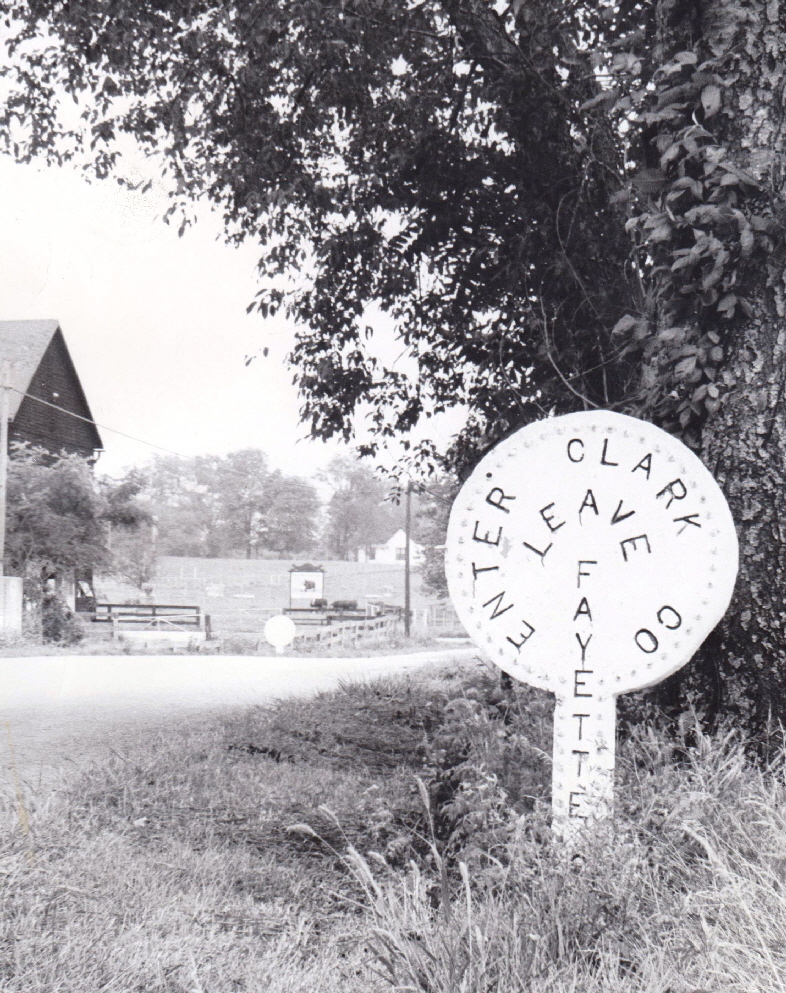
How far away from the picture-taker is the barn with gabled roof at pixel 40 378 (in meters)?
8.37

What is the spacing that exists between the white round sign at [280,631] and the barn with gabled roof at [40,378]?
311 inches

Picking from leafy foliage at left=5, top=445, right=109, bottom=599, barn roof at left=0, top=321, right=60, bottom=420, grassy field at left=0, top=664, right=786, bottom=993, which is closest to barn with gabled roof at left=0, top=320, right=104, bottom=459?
barn roof at left=0, top=321, right=60, bottom=420

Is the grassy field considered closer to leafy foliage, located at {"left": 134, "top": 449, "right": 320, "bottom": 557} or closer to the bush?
leafy foliage, located at {"left": 134, "top": 449, "right": 320, "bottom": 557}

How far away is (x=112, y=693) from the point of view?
407 inches

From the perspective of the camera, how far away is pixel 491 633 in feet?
9.97

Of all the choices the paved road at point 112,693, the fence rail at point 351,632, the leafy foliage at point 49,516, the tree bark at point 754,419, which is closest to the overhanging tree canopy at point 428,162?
the tree bark at point 754,419

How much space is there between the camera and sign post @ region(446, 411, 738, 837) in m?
2.89

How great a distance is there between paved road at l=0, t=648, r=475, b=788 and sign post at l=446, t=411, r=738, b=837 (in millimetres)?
3069

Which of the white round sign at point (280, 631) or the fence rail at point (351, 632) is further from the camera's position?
the fence rail at point (351, 632)

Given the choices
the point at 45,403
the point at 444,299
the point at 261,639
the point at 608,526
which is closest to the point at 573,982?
the point at 608,526

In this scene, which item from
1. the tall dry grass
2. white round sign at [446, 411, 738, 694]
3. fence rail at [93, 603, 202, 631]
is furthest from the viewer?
fence rail at [93, 603, 202, 631]

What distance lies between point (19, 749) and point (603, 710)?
5.48m

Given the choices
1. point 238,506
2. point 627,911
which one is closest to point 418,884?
point 627,911

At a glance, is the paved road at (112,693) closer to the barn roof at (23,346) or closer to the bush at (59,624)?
the bush at (59,624)
